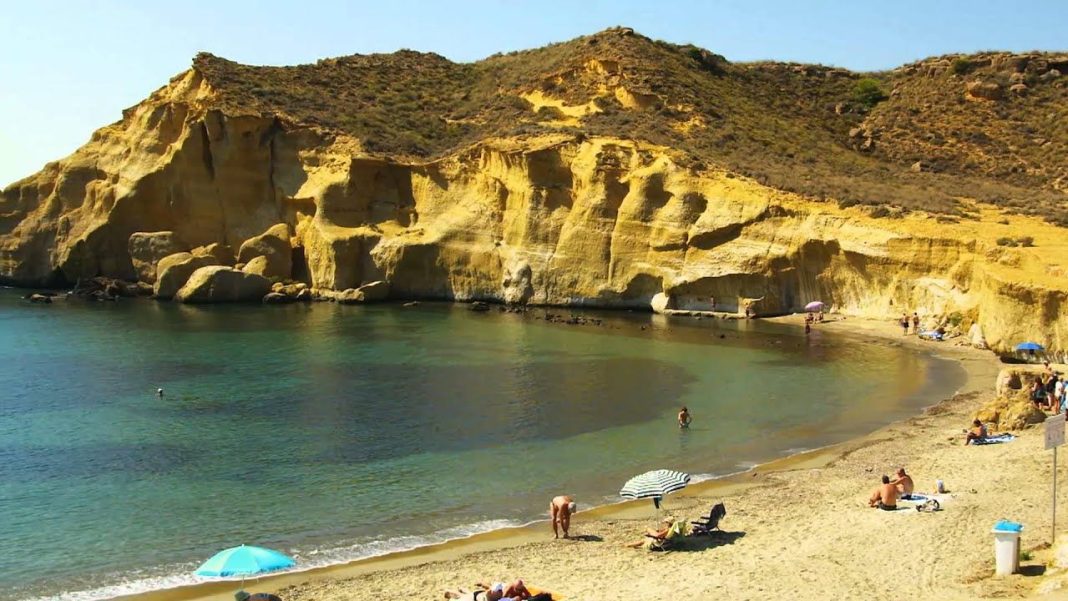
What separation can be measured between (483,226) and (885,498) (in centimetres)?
4190

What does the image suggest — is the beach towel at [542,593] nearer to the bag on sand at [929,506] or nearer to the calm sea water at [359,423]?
the calm sea water at [359,423]

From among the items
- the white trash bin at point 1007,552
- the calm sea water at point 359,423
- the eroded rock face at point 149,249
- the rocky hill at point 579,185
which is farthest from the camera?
the eroded rock face at point 149,249

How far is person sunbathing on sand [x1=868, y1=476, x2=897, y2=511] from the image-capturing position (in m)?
18.5

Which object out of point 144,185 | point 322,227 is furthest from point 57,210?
point 322,227

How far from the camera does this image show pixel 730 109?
6731 cm

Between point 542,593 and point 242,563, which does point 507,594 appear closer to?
point 542,593

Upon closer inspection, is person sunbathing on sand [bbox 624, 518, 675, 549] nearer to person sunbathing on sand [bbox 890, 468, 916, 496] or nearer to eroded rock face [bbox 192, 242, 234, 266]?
person sunbathing on sand [bbox 890, 468, 916, 496]

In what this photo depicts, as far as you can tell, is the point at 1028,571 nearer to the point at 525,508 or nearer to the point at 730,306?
the point at 525,508

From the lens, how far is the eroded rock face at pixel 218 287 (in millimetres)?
57594

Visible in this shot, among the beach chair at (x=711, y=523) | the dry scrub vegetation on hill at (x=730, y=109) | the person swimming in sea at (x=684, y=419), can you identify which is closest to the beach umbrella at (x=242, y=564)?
the beach chair at (x=711, y=523)

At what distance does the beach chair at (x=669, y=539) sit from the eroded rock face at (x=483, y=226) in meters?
23.5

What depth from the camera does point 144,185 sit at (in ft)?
209

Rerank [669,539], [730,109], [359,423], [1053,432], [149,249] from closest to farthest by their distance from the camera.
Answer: [1053,432], [669,539], [359,423], [149,249], [730,109]

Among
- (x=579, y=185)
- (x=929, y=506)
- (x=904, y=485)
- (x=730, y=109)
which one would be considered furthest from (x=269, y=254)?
(x=929, y=506)
